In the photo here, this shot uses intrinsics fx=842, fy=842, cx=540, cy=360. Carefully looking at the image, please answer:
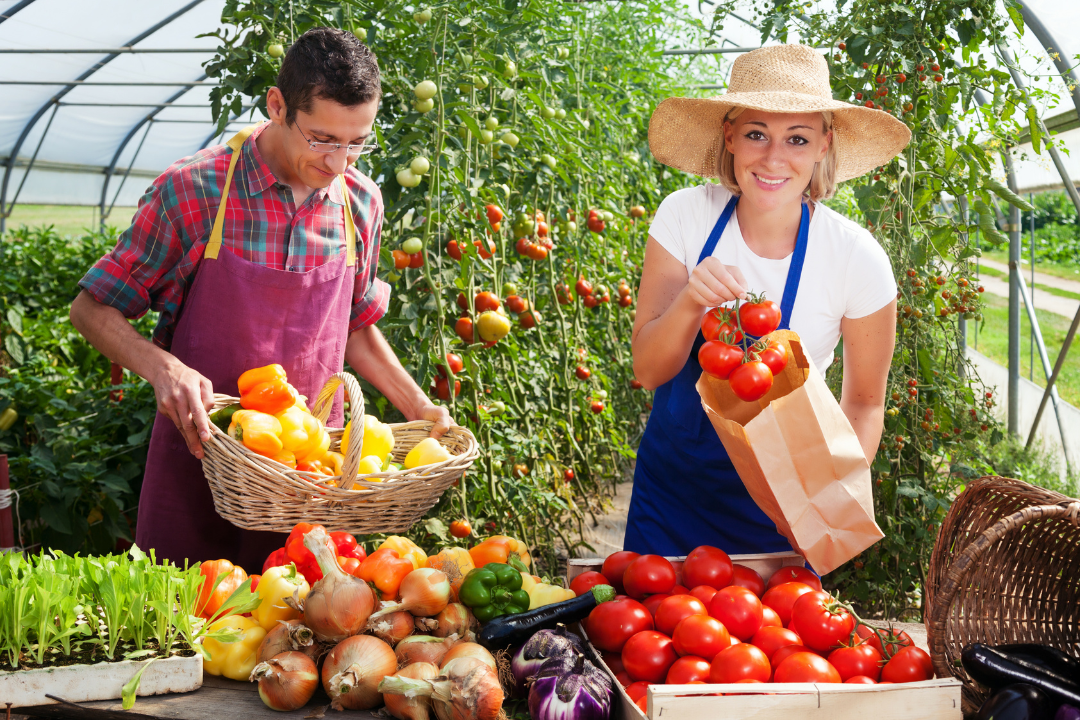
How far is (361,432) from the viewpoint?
1.44m

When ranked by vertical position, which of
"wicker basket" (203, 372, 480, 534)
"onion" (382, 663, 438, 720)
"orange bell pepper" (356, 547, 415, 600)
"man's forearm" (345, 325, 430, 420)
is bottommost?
"onion" (382, 663, 438, 720)

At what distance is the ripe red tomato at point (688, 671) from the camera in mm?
1141

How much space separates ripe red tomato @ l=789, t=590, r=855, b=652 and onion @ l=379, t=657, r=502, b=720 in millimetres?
464

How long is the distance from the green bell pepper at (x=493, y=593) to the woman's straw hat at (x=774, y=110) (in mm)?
945

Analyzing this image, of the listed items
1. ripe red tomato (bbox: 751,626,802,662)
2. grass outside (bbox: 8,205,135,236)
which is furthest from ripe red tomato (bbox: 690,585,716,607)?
grass outside (bbox: 8,205,135,236)

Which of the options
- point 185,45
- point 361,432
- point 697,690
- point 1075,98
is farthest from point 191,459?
point 185,45

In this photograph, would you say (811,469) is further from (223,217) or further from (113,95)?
(113,95)

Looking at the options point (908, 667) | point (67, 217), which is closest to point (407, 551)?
point (908, 667)

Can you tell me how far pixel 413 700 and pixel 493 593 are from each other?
0.25 metres

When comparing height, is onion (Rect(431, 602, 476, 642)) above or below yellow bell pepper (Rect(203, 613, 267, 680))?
above

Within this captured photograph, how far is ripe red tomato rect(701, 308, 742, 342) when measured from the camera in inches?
58.7

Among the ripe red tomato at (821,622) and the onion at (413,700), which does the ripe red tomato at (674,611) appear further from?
the onion at (413,700)

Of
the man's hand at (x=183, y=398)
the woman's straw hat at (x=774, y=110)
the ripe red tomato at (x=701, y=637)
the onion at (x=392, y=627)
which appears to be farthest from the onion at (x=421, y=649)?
the woman's straw hat at (x=774, y=110)

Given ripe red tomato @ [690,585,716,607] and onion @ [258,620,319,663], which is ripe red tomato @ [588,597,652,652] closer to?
ripe red tomato @ [690,585,716,607]
